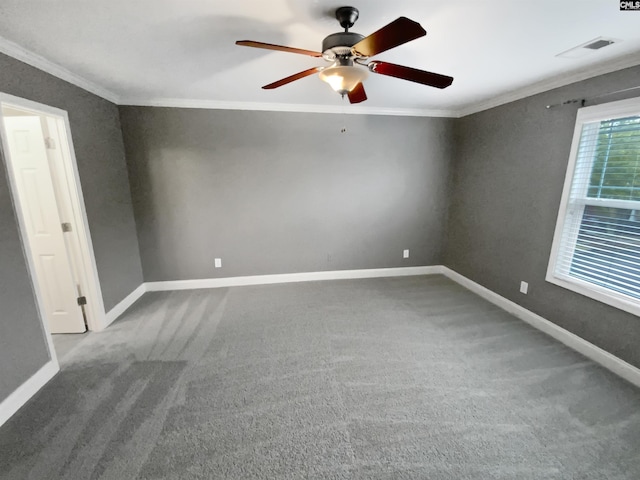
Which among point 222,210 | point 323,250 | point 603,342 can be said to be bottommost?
point 603,342

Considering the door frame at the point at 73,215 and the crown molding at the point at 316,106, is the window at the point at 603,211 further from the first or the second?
the door frame at the point at 73,215

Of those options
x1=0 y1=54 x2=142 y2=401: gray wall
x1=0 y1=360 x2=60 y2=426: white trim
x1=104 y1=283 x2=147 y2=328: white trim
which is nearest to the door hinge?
x1=0 y1=54 x2=142 y2=401: gray wall

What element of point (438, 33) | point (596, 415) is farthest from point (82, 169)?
point (596, 415)

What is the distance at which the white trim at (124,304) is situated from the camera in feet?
9.36

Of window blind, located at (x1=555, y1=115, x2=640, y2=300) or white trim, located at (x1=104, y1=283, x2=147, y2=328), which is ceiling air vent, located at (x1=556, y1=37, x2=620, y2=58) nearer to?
window blind, located at (x1=555, y1=115, x2=640, y2=300)

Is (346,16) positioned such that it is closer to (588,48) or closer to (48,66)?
(588,48)

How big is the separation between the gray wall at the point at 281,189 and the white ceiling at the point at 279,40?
24.5 inches

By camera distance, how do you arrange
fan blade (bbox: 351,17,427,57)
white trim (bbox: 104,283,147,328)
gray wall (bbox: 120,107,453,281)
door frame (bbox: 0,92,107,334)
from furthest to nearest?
gray wall (bbox: 120,107,453,281), white trim (bbox: 104,283,147,328), door frame (bbox: 0,92,107,334), fan blade (bbox: 351,17,427,57)

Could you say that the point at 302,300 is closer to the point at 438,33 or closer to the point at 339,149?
the point at 339,149

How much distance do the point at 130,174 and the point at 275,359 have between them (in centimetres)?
278

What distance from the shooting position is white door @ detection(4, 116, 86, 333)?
2.29 metres

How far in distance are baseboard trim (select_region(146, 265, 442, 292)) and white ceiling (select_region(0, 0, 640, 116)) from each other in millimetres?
2255

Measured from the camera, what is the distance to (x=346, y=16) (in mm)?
1437

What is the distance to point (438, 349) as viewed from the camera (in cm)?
242
